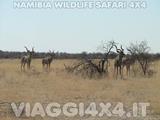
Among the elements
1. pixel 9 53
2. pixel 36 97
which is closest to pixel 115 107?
pixel 36 97

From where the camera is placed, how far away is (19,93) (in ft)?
63.4

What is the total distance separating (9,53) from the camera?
95.1 metres

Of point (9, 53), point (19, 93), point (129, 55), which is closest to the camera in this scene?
point (19, 93)

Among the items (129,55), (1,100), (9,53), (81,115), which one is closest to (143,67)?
(129,55)

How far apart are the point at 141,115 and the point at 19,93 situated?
265 inches

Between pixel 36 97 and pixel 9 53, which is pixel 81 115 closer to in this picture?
pixel 36 97

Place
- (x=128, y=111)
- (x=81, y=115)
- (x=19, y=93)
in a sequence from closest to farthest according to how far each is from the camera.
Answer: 1. (x=81, y=115)
2. (x=128, y=111)
3. (x=19, y=93)

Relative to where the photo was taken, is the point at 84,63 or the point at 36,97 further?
the point at 84,63

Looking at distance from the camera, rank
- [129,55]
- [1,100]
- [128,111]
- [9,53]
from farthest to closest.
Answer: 1. [9,53]
2. [129,55]
3. [1,100]
4. [128,111]

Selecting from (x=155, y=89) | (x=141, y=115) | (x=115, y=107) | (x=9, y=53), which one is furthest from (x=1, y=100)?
(x=9, y=53)

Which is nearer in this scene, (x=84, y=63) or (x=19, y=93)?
(x=19, y=93)

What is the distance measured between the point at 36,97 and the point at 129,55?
17.2 metres

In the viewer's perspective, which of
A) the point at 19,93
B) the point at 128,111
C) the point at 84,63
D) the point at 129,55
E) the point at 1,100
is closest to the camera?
the point at 128,111

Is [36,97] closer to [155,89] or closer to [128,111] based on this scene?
[128,111]
